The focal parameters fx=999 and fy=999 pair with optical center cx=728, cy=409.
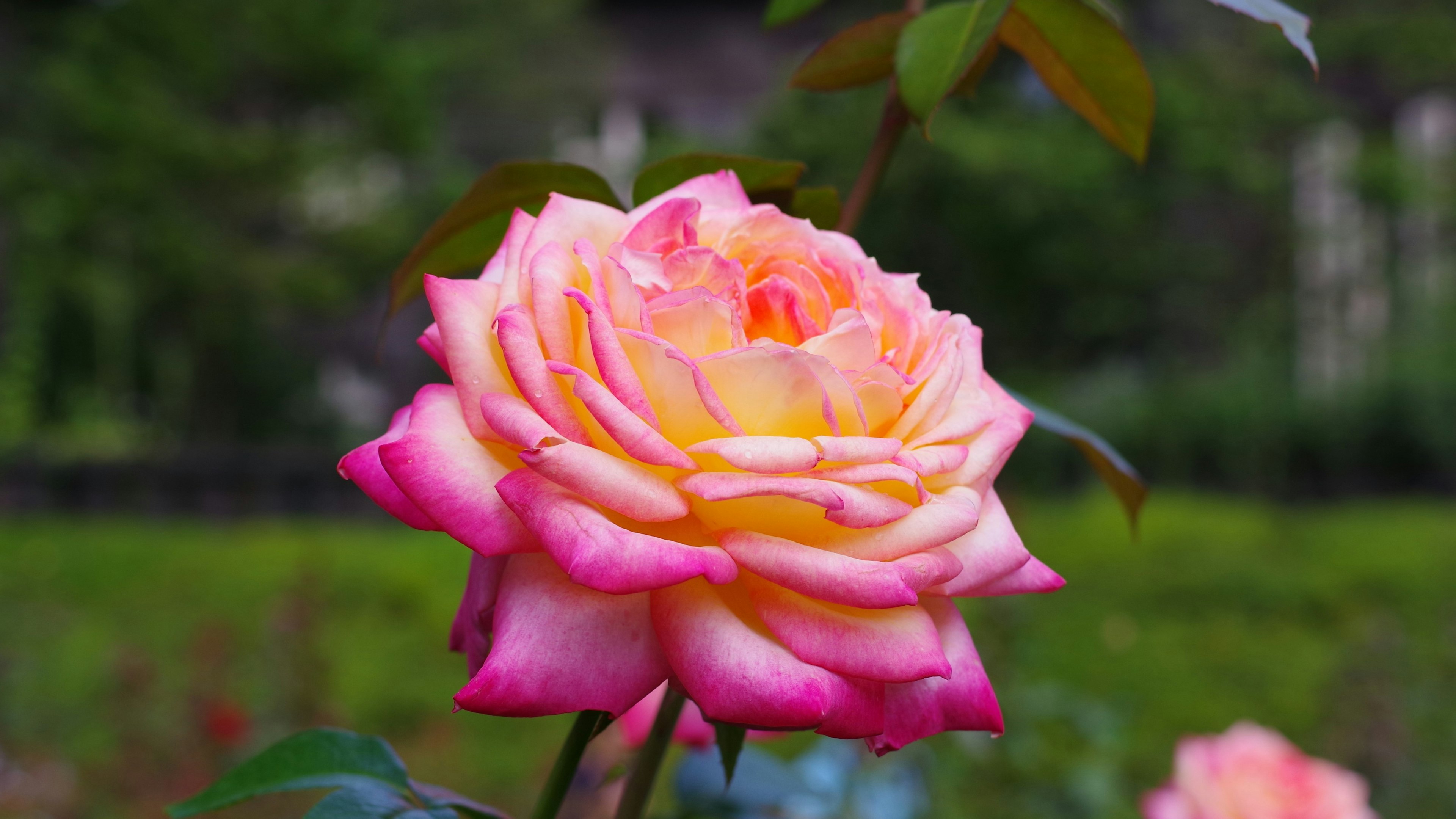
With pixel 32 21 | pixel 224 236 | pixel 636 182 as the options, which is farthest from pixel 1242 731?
pixel 32 21

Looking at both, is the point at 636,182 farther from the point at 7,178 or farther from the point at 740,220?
the point at 7,178

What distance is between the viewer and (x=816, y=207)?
284 mm

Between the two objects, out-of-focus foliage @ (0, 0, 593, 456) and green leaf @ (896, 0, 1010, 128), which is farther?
out-of-focus foliage @ (0, 0, 593, 456)

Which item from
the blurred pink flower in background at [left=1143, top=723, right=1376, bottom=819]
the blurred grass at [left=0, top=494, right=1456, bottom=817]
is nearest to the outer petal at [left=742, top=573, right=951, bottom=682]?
the blurred pink flower in background at [left=1143, top=723, right=1376, bottom=819]

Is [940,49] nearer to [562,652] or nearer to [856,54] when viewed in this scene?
[856,54]

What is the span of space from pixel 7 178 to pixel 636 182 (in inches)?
208

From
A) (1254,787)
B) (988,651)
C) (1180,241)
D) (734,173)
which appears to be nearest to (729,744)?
(734,173)

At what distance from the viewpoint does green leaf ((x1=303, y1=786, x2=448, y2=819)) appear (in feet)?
0.76

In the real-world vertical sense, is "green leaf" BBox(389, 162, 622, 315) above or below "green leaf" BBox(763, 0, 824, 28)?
below

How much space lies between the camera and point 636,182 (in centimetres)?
27

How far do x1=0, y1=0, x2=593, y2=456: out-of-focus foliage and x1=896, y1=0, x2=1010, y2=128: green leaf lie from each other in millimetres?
4253

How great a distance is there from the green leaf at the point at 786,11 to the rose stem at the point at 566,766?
0.22 metres

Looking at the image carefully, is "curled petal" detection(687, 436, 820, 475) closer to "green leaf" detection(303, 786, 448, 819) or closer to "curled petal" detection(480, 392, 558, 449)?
"curled petal" detection(480, 392, 558, 449)

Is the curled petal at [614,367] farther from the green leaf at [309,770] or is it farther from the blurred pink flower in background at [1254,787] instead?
the blurred pink flower in background at [1254,787]
